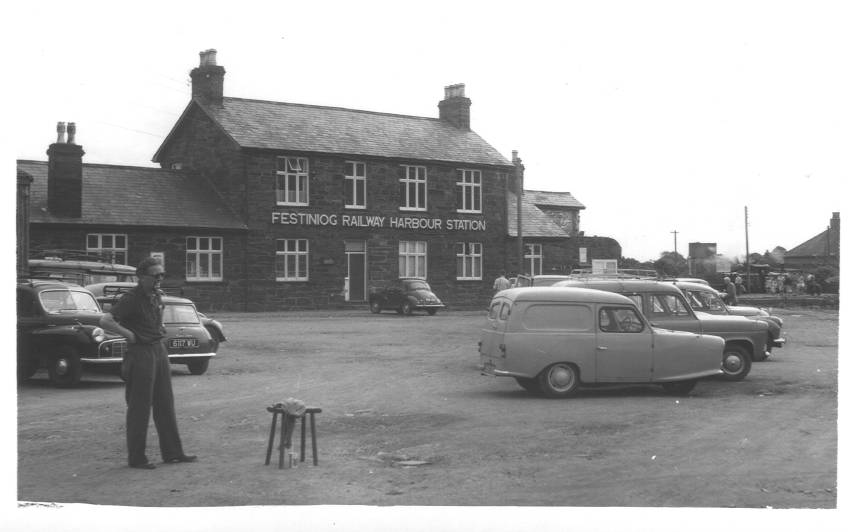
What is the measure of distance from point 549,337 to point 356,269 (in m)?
16.7

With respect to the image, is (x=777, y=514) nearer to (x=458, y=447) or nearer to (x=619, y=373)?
(x=458, y=447)

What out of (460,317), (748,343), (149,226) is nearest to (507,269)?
(460,317)

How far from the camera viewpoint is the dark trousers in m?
7.46

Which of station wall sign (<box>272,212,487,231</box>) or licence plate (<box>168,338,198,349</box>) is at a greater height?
station wall sign (<box>272,212,487,231</box>)

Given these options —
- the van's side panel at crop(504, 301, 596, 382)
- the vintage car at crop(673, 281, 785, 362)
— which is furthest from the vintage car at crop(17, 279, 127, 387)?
the vintage car at crop(673, 281, 785, 362)

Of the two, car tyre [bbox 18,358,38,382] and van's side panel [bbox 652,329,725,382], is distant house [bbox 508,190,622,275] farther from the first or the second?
car tyre [bbox 18,358,38,382]

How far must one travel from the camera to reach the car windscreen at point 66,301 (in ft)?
38.8

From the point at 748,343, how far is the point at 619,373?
294 cm

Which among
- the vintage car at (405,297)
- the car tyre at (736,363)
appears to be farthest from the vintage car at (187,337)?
the vintage car at (405,297)

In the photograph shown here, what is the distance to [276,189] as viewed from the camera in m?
22.7

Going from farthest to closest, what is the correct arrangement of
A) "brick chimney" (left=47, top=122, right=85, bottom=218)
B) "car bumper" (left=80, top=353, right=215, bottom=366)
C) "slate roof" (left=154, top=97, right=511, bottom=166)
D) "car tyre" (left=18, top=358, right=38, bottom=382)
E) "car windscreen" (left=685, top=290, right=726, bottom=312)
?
"brick chimney" (left=47, top=122, right=85, bottom=218), "car windscreen" (left=685, top=290, right=726, bottom=312), "slate roof" (left=154, top=97, right=511, bottom=166), "car bumper" (left=80, top=353, right=215, bottom=366), "car tyre" (left=18, top=358, right=38, bottom=382)

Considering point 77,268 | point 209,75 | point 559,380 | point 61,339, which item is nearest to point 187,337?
point 61,339

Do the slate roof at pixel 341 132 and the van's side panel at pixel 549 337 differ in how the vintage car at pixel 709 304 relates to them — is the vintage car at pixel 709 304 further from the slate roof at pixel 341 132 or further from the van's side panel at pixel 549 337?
the van's side panel at pixel 549 337

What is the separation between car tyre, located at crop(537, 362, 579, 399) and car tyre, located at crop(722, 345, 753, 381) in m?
2.93
